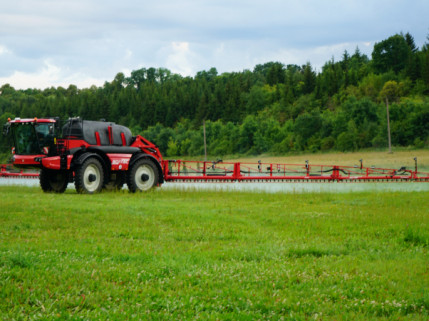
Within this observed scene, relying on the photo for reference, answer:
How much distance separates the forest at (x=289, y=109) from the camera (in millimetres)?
83812

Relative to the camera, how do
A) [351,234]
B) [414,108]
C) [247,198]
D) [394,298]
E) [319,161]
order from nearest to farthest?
[394,298] < [351,234] < [247,198] < [319,161] < [414,108]

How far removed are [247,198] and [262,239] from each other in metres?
10.3

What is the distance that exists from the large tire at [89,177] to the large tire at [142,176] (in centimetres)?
158

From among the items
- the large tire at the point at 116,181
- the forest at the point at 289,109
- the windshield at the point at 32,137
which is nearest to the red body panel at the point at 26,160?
the windshield at the point at 32,137

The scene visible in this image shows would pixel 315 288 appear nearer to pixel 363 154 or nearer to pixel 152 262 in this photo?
pixel 152 262

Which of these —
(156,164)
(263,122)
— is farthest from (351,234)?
(263,122)

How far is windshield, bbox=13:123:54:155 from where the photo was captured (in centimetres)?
2439

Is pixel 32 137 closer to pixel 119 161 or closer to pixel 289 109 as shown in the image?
pixel 119 161

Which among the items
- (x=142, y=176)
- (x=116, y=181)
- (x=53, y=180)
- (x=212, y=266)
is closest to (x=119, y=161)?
(x=142, y=176)

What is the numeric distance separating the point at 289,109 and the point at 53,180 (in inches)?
3938

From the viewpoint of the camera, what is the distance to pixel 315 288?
23.2 feet

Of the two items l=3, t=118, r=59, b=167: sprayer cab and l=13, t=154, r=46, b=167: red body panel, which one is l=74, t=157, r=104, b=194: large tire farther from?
l=13, t=154, r=46, b=167: red body panel

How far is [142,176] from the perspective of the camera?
1023 inches

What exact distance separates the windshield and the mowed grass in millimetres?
10418
